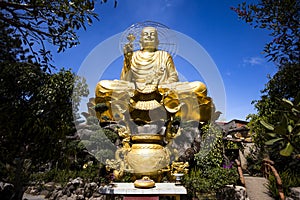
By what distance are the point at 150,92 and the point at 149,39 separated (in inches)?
84.4

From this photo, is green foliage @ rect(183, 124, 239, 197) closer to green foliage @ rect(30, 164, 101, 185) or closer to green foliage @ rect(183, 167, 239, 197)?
green foliage @ rect(183, 167, 239, 197)

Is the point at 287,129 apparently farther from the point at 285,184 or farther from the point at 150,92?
the point at 285,184

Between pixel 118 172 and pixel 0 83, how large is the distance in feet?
8.30

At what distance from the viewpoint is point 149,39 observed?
23.9 feet

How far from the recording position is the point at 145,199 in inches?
159

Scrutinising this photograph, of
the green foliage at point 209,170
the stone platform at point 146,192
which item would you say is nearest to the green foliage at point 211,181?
the green foliage at point 209,170

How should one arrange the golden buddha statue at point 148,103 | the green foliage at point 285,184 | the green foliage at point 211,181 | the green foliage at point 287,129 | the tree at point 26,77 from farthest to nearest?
the green foliage at point 211,181
the green foliage at point 285,184
the golden buddha statue at point 148,103
the tree at point 26,77
the green foliage at point 287,129

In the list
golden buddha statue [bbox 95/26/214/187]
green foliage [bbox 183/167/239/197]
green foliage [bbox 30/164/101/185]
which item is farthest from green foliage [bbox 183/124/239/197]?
green foliage [bbox 30/164/101/185]

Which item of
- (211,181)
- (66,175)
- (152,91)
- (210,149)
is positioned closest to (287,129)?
(152,91)

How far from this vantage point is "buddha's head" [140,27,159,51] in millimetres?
7114

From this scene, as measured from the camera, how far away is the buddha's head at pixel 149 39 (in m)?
7.11

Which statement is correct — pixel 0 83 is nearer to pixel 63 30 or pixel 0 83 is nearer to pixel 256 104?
pixel 63 30

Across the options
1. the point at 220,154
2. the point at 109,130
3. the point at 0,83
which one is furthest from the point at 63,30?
the point at 220,154

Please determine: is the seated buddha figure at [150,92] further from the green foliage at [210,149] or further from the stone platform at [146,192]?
the stone platform at [146,192]
